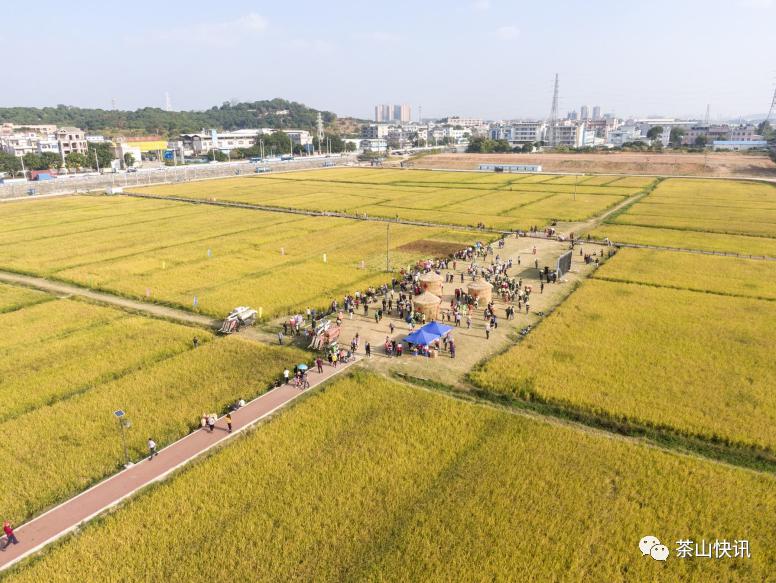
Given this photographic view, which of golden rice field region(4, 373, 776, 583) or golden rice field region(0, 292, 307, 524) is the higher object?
golden rice field region(0, 292, 307, 524)

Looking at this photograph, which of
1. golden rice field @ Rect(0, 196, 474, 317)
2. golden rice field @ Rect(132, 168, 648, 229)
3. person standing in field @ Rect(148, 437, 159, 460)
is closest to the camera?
person standing in field @ Rect(148, 437, 159, 460)

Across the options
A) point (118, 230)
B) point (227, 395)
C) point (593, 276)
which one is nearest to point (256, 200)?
point (118, 230)

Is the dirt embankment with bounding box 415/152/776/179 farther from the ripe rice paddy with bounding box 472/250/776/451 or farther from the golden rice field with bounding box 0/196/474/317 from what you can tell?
the ripe rice paddy with bounding box 472/250/776/451

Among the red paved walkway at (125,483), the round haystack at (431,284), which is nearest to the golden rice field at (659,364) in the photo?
the round haystack at (431,284)

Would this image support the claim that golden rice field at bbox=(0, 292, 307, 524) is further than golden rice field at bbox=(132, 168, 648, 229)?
No

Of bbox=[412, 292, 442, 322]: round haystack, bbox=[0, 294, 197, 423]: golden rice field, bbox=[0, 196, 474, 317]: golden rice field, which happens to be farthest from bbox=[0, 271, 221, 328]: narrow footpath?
bbox=[412, 292, 442, 322]: round haystack

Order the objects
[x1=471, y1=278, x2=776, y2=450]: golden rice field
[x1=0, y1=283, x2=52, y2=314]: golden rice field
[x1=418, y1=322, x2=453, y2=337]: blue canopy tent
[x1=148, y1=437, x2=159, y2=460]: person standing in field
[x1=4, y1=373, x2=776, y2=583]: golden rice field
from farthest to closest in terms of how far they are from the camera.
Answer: [x1=0, y1=283, x2=52, y2=314]: golden rice field < [x1=418, y1=322, x2=453, y2=337]: blue canopy tent < [x1=471, y1=278, x2=776, y2=450]: golden rice field < [x1=148, y1=437, x2=159, y2=460]: person standing in field < [x1=4, y1=373, x2=776, y2=583]: golden rice field
